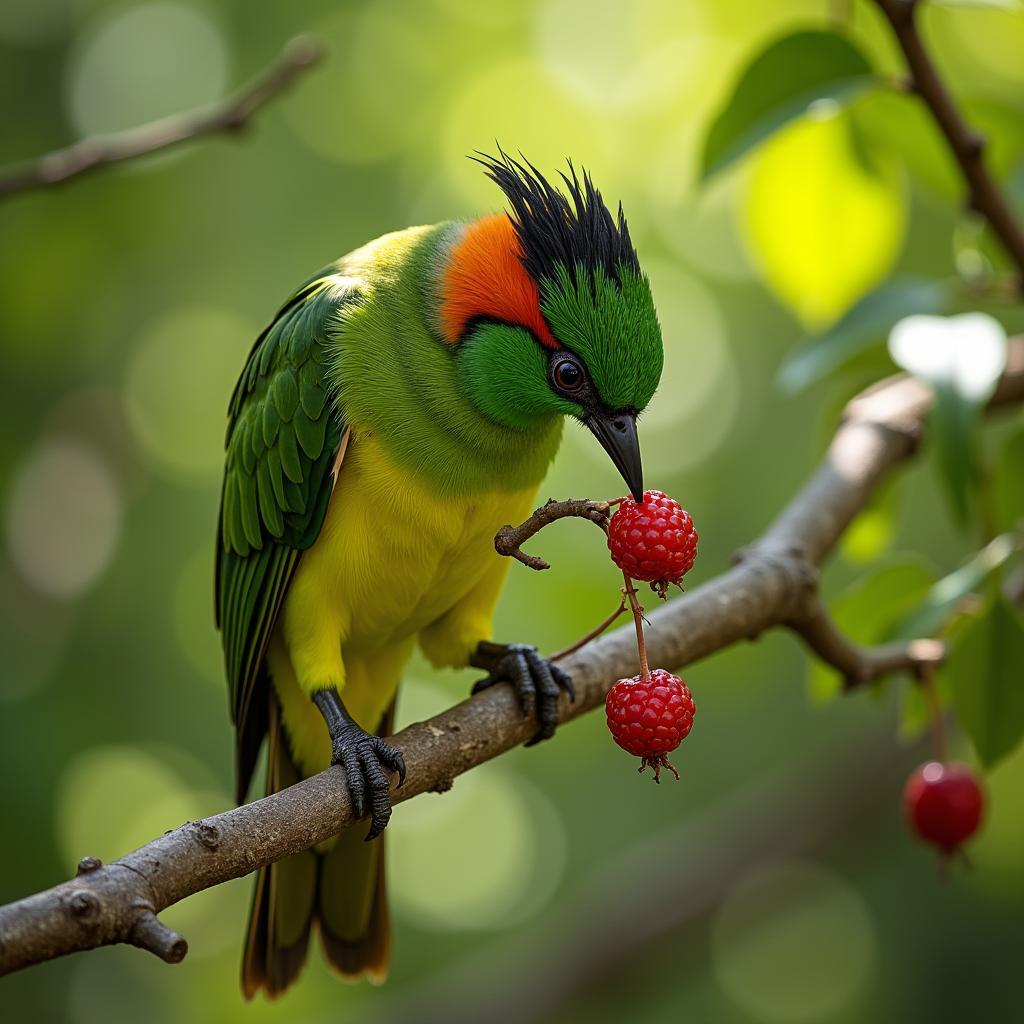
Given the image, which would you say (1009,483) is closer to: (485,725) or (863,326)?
(863,326)

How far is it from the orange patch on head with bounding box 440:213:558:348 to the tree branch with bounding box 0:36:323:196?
1.99 feet

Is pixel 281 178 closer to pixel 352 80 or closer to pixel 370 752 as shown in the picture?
pixel 352 80

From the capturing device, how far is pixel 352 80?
7.14 meters

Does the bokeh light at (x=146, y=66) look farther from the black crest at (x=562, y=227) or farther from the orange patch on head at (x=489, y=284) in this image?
the black crest at (x=562, y=227)

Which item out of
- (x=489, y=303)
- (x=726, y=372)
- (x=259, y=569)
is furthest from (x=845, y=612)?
(x=726, y=372)

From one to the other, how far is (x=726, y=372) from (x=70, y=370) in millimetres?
3792

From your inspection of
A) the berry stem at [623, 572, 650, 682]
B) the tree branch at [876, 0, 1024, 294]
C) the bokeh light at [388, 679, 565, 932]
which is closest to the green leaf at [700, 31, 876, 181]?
the tree branch at [876, 0, 1024, 294]

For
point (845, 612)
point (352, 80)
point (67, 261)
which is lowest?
point (845, 612)

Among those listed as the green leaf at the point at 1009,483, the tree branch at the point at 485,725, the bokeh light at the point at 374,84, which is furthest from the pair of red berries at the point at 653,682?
the bokeh light at the point at 374,84

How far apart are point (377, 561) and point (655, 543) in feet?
3.20

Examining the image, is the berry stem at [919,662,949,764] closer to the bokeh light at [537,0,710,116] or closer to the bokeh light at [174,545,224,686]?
the bokeh light at [174,545,224,686]

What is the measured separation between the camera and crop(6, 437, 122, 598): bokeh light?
224 inches

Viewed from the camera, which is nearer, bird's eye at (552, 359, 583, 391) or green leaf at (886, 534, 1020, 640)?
bird's eye at (552, 359, 583, 391)

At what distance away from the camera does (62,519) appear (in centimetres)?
598
